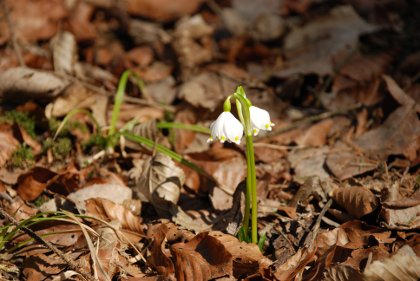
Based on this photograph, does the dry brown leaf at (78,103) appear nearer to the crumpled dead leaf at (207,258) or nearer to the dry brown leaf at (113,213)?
the dry brown leaf at (113,213)

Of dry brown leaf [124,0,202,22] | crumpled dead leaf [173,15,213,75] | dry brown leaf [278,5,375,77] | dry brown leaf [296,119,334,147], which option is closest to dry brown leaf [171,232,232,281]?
dry brown leaf [296,119,334,147]

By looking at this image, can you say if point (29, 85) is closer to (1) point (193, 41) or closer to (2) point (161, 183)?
(2) point (161, 183)

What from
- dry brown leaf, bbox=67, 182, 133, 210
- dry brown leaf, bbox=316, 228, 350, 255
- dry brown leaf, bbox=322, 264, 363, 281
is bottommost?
dry brown leaf, bbox=67, 182, 133, 210

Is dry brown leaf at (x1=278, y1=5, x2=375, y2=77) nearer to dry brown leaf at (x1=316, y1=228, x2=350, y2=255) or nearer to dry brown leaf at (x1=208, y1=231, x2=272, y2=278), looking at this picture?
dry brown leaf at (x1=316, y1=228, x2=350, y2=255)

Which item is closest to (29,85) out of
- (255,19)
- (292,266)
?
(292,266)

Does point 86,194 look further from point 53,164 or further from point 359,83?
point 359,83

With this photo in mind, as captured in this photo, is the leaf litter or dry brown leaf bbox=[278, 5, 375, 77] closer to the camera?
the leaf litter
